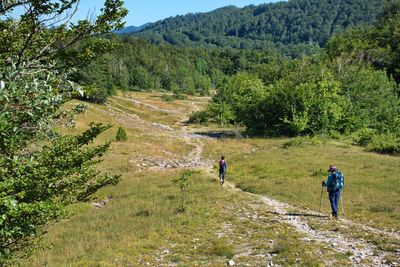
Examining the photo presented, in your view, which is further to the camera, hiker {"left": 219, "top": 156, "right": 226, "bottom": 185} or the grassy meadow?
hiker {"left": 219, "top": 156, "right": 226, "bottom": 185}

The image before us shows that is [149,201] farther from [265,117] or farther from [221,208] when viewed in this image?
[265,117]

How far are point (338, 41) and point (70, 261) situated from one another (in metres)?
102

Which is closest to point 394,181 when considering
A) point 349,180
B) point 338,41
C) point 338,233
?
point 349,180

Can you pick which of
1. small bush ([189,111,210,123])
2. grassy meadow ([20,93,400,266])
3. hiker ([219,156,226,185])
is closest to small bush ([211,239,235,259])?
grassy meadow ([20,93,400,266])

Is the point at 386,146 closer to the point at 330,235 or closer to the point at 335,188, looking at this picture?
the point at 335,188

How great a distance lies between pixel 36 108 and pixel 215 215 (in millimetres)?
14871

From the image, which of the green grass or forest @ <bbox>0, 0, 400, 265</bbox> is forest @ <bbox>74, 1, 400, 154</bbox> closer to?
forest @ <bbox>0, 0, 400, 265</bbox>

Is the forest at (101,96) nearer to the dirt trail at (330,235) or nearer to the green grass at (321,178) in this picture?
the green grass at (321,178)

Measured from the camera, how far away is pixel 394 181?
1000 inches

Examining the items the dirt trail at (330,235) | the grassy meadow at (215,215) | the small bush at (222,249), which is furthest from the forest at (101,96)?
the dirt trail at (330,235)

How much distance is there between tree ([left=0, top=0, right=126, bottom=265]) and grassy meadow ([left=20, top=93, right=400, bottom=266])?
10.6ft

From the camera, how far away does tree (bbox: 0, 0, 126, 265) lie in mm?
6805

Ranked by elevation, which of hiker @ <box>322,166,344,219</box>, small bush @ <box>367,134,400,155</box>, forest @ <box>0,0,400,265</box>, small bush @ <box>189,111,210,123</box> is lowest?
small bush @ <box>189,111,210,123</box>

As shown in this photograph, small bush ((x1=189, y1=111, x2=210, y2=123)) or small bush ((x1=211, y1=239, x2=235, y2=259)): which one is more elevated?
small bush ((x1=211, y1=239, x2=235, y2=259))
